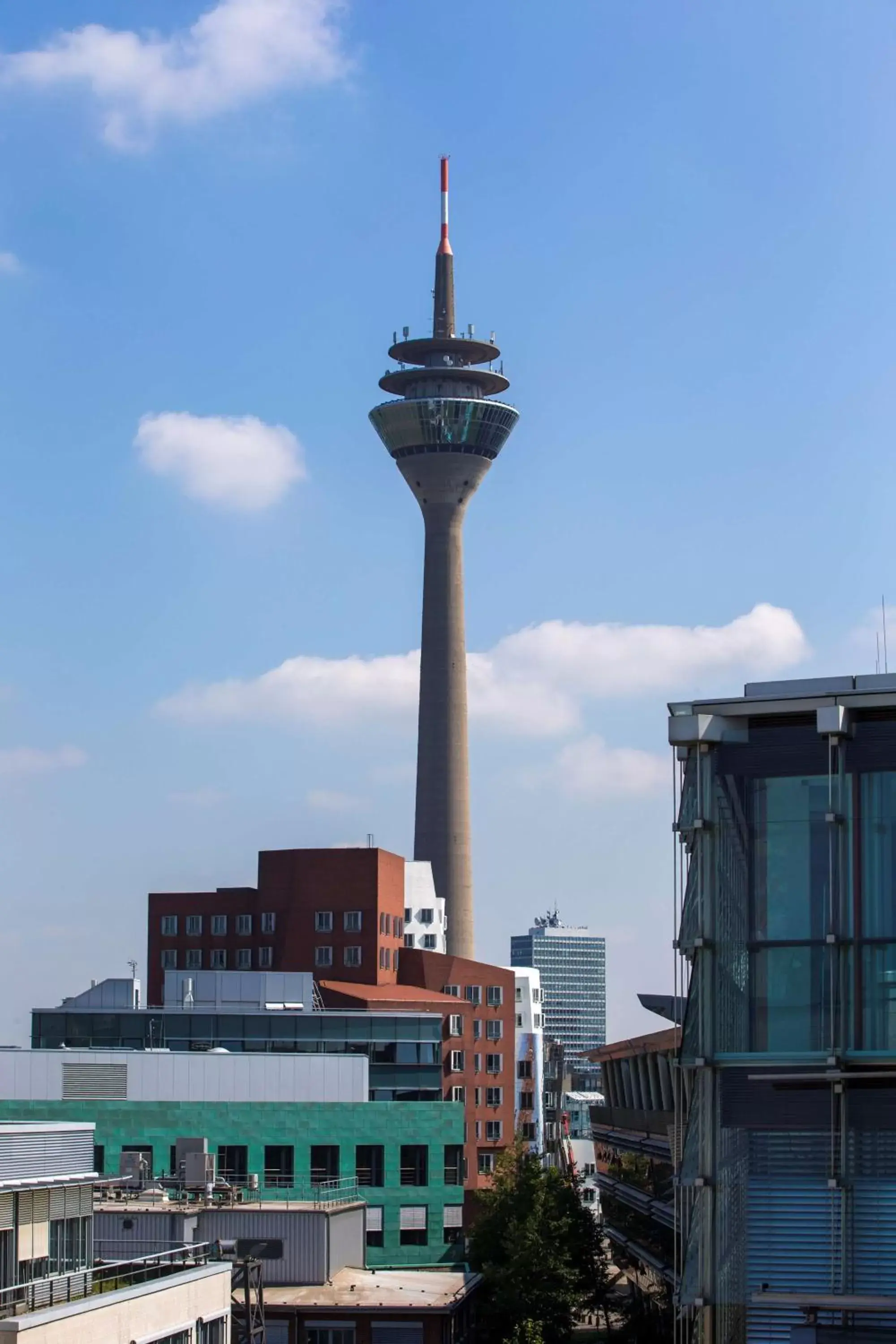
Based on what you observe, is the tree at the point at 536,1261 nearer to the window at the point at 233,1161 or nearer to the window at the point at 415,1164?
the window at the point at 415,1164

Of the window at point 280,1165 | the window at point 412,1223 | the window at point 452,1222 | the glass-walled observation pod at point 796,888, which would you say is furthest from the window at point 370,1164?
the glass-walled observation pod at point 796,888

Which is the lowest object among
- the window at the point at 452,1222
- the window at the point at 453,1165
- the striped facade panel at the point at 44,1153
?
the window at the point at 452,1222

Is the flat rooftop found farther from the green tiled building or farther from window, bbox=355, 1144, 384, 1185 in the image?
window, bbox=355, 1144, 384, 1185

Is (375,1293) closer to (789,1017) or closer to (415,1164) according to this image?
(415,1164)

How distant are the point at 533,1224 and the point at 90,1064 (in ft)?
80.7

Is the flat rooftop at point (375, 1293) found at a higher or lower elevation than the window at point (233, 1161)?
lower

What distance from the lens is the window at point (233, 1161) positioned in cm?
8419

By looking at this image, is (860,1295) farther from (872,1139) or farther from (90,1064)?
(90,1064)

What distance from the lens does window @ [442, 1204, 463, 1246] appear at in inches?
3526

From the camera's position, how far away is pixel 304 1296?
66.2 m

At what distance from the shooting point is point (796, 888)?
26.8 metres

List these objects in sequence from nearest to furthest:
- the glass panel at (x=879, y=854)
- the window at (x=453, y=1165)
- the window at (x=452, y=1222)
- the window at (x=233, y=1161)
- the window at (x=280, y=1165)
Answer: the glass panel at (x=879, y=854) → the window at (x=233, y=1161) → the window at (x=280, y=1165) → the window at (x=452, y=1222) → the window at (x=453, y=1165)

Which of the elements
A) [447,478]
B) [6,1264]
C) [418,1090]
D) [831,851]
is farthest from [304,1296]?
[447,478]

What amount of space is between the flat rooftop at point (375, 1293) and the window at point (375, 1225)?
11759 millimetres
